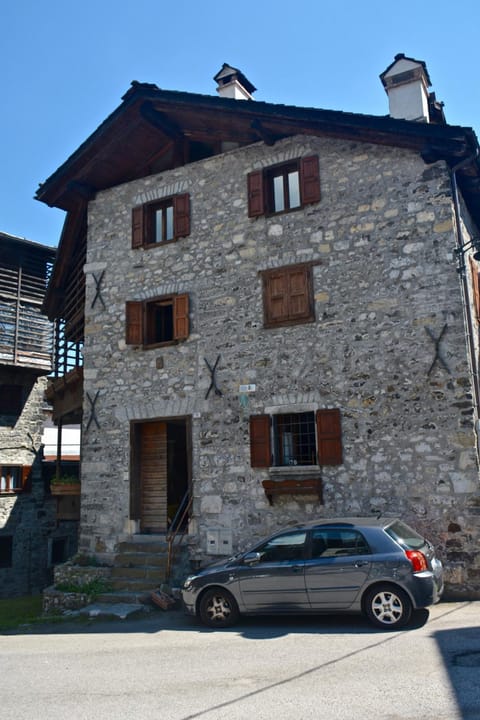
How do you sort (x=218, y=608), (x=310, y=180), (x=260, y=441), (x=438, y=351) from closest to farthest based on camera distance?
(x=218, y=608) < (x=438, y=351) < (x=260, y=441) < (x=310, y=180)

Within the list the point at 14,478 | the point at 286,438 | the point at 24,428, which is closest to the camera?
the point at 286,438

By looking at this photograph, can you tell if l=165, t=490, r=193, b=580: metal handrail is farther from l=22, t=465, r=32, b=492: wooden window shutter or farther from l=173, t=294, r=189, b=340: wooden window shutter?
l=22, t=465, r=32, b=492: wooden window shutter

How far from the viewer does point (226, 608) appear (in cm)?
901

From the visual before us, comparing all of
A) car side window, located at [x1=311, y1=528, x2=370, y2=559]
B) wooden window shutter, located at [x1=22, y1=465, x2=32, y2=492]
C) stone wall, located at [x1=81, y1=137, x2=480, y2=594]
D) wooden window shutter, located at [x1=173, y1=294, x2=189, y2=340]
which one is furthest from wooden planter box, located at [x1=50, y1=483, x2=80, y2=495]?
car side window, located at [x1=311, y1=528, x2=370, y2=559]

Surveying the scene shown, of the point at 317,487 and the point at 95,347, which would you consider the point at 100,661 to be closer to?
the point at 317,487

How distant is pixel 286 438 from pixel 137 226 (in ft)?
20.0

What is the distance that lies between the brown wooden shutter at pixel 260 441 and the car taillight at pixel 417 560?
13.6ft

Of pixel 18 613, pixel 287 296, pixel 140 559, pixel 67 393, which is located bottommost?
pixel 18 613

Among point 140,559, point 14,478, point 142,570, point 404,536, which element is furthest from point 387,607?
point 14,478

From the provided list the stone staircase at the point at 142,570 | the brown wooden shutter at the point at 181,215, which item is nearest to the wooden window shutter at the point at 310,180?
the brown wooden shutter at the point at 181,215

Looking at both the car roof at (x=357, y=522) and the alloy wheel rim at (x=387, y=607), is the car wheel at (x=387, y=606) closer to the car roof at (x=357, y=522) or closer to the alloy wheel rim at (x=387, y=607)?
the alloy wheel rim at (x=387, y=607)

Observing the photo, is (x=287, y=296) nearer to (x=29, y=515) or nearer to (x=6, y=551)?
(x=29, y=515)

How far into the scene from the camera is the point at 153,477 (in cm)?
1370

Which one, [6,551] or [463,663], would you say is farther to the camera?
[6,551]
